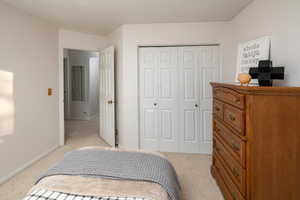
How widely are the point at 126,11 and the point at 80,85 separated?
4.57 m

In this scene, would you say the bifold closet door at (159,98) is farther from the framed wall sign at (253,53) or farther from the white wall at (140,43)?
the framed wall sign at (253,53)

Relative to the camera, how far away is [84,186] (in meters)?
1.41

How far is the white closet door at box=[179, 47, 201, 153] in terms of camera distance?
12.3 feet

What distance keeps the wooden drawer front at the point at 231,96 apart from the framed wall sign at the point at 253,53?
52 cm

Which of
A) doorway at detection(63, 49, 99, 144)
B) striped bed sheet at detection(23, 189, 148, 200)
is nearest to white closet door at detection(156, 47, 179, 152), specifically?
striped bed sheet at detection(23, 189, 148, 200)

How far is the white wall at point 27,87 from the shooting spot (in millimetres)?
2777

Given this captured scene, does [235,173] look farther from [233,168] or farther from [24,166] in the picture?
[24,166]

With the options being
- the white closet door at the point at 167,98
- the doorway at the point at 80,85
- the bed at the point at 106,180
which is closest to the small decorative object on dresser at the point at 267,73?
the bed at the point at 106,180

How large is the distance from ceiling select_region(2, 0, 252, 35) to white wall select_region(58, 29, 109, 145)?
38 centimetres

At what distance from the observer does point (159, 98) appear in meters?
3.89

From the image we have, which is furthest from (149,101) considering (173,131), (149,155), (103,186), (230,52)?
(103,186)

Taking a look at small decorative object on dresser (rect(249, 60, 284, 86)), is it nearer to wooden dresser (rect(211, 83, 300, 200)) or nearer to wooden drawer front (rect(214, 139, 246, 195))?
wooden dresser (rect(211, 83, 300, 200))

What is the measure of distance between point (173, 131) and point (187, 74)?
1151 mm

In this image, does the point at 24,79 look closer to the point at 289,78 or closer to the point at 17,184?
the point at 17,184
